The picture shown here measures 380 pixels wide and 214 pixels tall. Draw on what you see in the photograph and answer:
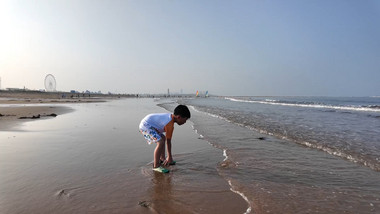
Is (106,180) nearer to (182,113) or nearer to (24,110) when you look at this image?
(182,113)

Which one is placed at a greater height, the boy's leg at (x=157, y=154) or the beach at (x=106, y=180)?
the boy's leg at (x=157, y=154)

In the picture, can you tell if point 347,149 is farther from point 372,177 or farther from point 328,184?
point 328,184

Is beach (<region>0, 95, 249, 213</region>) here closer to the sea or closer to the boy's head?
the sea

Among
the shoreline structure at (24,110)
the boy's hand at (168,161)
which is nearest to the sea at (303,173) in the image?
the boy's hand at (168,161)

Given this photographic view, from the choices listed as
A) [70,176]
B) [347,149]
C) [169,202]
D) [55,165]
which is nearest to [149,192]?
[169,202]

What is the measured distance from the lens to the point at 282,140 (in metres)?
8.39

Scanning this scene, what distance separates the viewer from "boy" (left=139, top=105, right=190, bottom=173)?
4.77 meters

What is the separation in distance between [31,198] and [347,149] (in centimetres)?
745

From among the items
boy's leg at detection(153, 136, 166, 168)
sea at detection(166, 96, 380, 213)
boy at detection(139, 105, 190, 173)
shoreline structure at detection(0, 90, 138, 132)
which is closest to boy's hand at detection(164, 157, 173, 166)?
boy at detection(139, 105, 190, 173)

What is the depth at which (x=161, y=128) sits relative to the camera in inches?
197

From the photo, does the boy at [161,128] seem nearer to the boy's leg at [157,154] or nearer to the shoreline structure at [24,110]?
the boy's leg at [157,154]

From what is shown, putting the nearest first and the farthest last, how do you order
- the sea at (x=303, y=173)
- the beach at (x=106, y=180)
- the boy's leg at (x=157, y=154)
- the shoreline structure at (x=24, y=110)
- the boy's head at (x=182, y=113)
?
the beach at (x=106, y=180) < the sea at (x=303, y=173) < the boy's head at (x=182, y=113) < the boy's leg at (x=157, y=154) < the shoreline structure at (x=24, y=110)

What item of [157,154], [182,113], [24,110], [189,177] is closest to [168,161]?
[157,154]

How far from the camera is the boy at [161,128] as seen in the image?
188 inches
